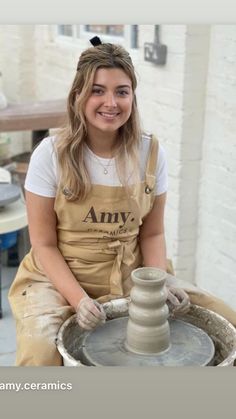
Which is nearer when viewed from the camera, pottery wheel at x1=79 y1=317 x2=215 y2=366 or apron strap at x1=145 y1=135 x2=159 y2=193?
pottery wheel at x1=79 y1=317 x2=215 y2=366

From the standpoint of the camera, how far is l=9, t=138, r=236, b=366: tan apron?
5.08 feet

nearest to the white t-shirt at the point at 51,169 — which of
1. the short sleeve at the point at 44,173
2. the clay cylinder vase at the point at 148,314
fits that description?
the short sleeve at the point at 44,173

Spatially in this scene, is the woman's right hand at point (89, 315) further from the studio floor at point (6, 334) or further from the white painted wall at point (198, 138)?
the white painted wall at point (198, 138)

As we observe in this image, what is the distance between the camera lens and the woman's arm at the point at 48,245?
1.53m

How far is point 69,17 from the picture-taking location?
1.53 m

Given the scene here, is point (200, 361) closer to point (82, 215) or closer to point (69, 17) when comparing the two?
point (82, 215)

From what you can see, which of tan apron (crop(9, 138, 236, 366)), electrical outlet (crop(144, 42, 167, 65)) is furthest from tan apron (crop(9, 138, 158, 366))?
electrical outlet (crop(144, 42, 167, 65))

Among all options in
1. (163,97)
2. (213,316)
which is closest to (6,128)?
(163,97)

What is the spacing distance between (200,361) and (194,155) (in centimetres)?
121

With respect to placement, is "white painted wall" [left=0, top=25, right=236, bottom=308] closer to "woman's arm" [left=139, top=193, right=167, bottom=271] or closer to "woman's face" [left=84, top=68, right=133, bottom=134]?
"woman's arm" [left=139, top=193, right=167, bottom=271]

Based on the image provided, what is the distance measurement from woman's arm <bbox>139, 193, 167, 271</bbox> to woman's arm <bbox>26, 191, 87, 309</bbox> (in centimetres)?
23

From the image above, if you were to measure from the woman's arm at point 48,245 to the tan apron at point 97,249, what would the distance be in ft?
0.07

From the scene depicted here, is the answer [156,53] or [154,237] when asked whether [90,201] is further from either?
[156,53]

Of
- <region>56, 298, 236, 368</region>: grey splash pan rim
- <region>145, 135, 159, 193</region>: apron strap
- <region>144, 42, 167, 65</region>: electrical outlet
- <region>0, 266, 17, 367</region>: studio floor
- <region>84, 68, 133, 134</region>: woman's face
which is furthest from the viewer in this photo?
<region>144, 42, 167, 65</region>: electrical outlet
